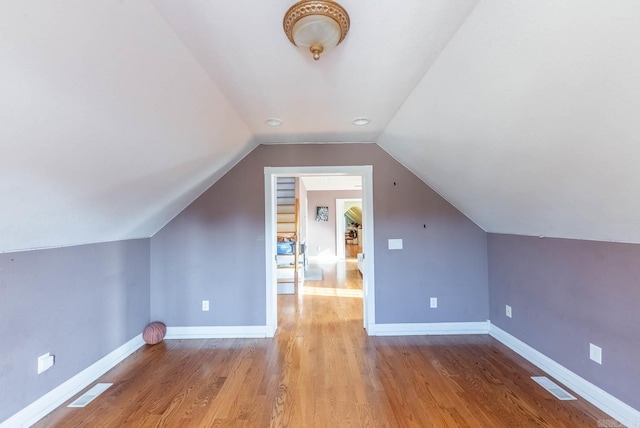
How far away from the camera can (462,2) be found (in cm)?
129

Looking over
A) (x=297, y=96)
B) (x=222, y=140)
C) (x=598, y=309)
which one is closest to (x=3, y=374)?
(x=222, y=140)

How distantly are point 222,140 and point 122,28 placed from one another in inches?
59.0

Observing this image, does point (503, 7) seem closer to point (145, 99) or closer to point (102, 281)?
point (145, 99)

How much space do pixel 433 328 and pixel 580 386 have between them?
1.39 metres

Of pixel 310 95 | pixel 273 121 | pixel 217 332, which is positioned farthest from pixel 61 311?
pixel 310 95

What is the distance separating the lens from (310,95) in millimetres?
2180

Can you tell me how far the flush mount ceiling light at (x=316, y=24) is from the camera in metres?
1.26

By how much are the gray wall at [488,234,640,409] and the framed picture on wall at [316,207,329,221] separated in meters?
7.17

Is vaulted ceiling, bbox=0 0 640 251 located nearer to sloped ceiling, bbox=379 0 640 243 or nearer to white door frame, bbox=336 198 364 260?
sloped ceiling, bbox=379 0 640 243

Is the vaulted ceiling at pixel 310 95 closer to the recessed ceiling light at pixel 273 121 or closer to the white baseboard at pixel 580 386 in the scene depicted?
the recessed ceiling light at pixel 273 121

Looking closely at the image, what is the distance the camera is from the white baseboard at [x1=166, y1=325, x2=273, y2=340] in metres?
3.43

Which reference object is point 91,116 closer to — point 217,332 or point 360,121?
point 360,121

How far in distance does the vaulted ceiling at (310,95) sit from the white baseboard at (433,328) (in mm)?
1453

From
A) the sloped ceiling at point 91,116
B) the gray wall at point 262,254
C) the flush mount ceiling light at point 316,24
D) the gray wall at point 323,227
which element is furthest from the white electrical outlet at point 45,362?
the gray wall at point 323,227
